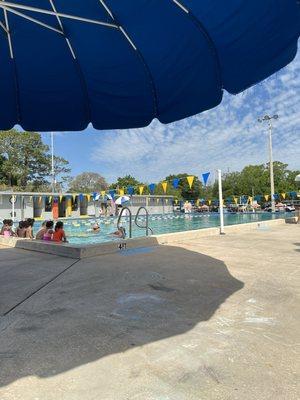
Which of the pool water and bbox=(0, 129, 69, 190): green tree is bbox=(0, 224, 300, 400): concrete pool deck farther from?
bbox=(0, 129, 69, 190): green tree

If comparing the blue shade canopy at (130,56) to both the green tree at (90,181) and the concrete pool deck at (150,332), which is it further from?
the green tree at (90,181)

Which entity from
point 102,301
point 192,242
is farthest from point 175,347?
point 192,242

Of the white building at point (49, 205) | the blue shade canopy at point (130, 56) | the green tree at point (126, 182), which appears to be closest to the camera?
the blue shade canopy at point (130, 56)

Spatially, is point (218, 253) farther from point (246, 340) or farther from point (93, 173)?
point (93, 173)

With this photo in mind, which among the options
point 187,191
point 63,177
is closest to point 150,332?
point 63,177

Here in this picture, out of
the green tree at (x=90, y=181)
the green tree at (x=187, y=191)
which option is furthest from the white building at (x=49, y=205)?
the green tree at (x=90, y=181)

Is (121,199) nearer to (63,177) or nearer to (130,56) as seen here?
(130,56)

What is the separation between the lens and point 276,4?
2.33m

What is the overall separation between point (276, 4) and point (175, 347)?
2430mm

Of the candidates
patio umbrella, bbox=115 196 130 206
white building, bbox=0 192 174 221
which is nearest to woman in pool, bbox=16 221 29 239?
patio umbrella, bbox=115 196 130 206

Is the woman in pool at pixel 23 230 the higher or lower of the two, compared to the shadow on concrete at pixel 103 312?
higher

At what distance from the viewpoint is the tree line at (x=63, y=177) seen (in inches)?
1684

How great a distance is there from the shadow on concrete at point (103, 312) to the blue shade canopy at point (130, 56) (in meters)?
1.94

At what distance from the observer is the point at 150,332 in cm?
271
